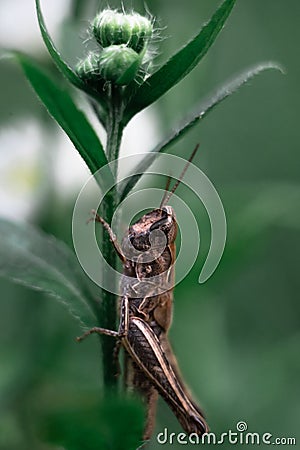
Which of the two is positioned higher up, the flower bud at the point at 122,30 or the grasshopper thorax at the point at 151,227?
the flower bud at the point at 122,30

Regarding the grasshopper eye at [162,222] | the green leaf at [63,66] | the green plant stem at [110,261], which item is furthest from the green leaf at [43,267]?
the green leaf at [63,66]

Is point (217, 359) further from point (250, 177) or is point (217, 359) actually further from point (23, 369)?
point (250, 177)

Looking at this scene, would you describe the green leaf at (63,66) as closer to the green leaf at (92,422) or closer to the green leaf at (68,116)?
the green leaf at (68,116)

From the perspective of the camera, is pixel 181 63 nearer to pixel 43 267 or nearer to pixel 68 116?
pixel 68 116

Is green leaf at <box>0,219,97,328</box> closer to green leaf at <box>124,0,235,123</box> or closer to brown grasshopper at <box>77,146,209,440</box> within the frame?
brown grasshopper at <box>77,146,209,440</box>

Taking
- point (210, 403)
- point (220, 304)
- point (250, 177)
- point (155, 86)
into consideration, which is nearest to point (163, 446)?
point (210, 403)

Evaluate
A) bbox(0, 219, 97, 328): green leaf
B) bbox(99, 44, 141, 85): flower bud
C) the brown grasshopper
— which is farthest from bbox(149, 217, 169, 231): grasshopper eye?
bbox(99, 44, 141, 85): flower bud
